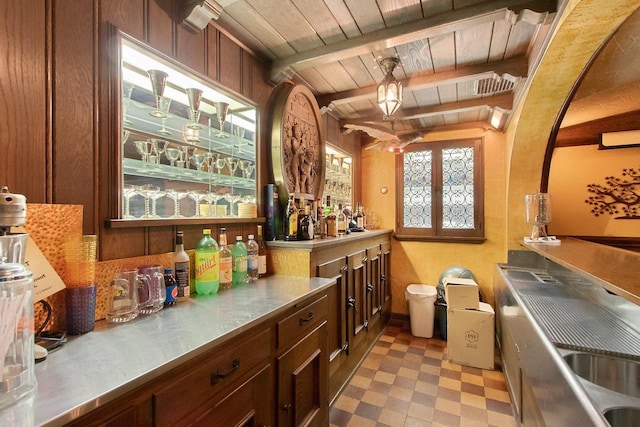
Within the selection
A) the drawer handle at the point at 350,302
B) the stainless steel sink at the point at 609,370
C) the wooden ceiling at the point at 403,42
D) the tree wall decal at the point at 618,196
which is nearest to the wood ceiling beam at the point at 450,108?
the wooden ceiling at the point at 403,42

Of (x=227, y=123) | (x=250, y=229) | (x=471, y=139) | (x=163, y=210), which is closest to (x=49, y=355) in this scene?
(x=163, y=210)

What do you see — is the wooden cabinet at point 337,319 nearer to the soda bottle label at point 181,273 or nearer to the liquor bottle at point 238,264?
the liquor bottle at point 238,264

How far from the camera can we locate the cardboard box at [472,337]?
2.61 meters

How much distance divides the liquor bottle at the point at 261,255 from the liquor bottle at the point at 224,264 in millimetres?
255

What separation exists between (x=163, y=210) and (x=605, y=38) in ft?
7.83

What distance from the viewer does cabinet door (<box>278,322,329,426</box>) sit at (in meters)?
1.29

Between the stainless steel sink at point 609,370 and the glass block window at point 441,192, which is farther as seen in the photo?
the glass block window at point 441,192

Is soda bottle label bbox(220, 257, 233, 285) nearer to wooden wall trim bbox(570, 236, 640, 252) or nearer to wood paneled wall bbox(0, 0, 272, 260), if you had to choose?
wood paneled wall bbox(0, 0, 272, 260)

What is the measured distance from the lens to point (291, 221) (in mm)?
2072

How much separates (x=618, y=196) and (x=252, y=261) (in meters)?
3.42

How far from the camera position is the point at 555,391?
0.93m

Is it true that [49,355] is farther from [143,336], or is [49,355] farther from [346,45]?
[346,45]

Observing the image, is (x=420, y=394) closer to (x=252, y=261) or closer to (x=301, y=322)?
(x=301, y=322)

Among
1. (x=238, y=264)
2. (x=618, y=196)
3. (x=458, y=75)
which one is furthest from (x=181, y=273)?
(x=618, y=196)
